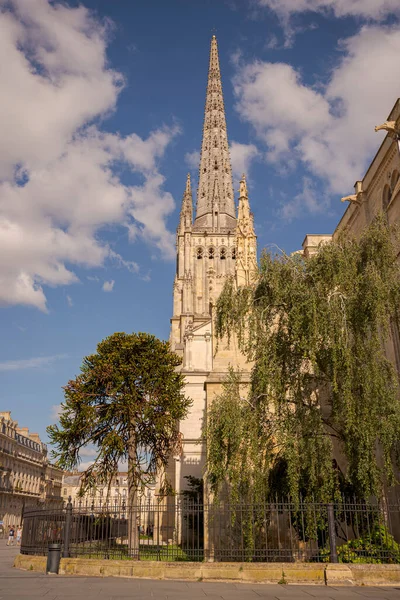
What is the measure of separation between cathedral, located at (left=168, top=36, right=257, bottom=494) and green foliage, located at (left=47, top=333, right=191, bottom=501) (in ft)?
6.96

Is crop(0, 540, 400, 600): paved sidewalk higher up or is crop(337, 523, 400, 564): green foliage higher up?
crop(337, 523, 400, 564): green foliage

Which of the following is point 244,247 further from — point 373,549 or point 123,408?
point 373,549

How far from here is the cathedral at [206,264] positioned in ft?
68.3

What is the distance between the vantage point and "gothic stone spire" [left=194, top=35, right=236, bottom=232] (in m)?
66.4

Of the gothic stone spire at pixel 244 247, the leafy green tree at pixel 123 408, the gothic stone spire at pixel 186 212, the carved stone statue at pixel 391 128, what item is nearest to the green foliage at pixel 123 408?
the leafy green tree at pixel 123 408

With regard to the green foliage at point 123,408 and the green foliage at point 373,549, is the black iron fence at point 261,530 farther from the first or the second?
the green foliage at point 123,408

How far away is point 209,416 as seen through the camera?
13156 millimetres

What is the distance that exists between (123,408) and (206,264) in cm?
4066

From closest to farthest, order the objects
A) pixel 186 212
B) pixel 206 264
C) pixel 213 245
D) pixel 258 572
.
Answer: pixel 258 572 → pixel 206 264 → pixel 213 245 → pixel 186 212

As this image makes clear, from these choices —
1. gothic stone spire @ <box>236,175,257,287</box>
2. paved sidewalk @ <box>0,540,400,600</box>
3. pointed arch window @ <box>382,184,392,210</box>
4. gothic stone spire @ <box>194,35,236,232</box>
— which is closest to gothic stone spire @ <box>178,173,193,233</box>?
gothic stone spire @ <box>194,35,236,232</box>

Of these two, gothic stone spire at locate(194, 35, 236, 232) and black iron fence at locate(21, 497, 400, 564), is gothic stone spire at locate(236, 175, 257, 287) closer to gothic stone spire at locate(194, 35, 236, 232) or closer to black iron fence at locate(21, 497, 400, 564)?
black iron fence at locate(21, 497, 400, 564)

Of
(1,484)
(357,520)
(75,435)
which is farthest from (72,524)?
(1,484)

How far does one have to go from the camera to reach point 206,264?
6075 cm

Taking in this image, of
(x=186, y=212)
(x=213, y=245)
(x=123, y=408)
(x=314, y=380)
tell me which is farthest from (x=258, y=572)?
(x=186, y=212)
